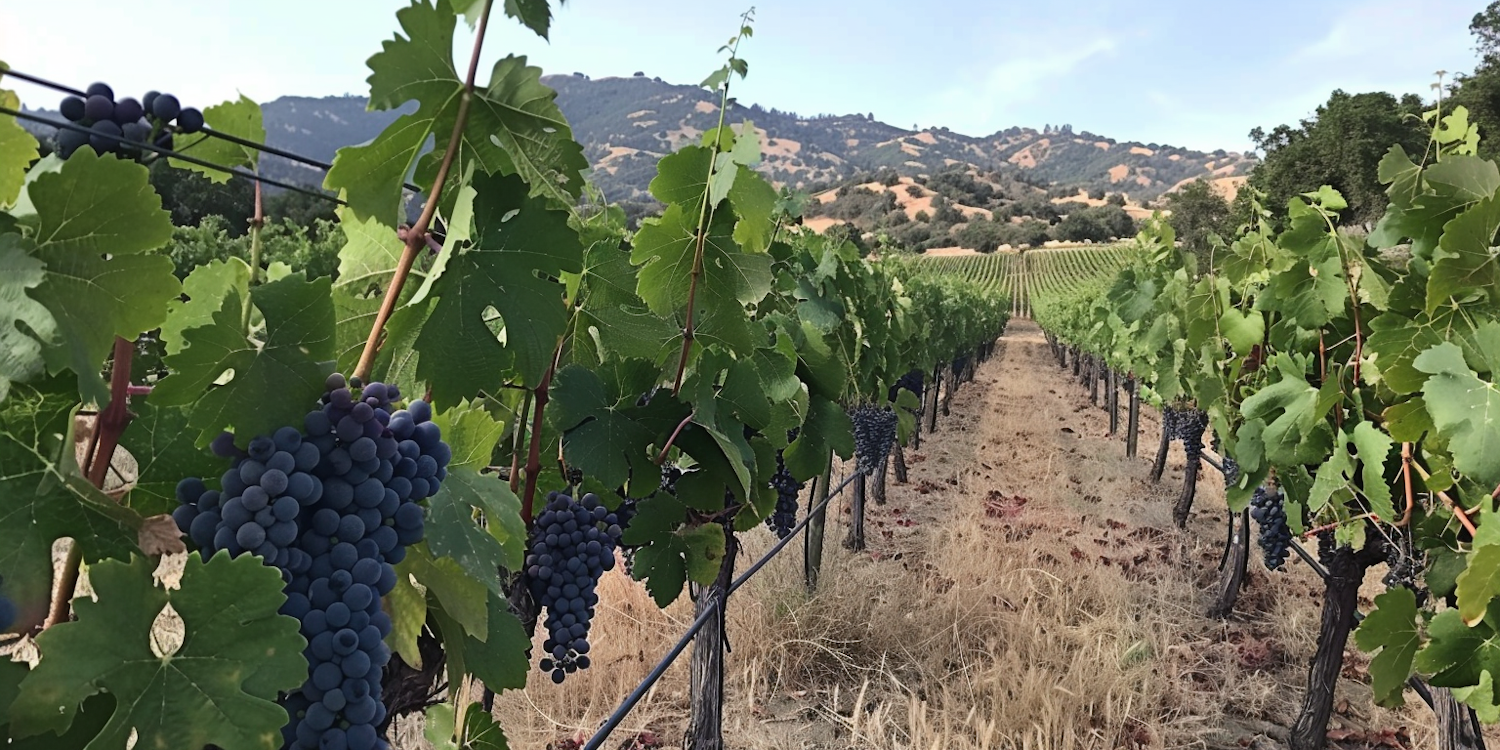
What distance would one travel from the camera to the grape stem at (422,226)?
42.1 inches

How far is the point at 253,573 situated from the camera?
2.56 ft

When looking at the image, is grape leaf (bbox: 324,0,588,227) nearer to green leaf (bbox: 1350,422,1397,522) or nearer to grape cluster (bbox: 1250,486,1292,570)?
green leaf (bbox: 1350,422,1397,522)

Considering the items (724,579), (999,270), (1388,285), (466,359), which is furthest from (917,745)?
(999,270)

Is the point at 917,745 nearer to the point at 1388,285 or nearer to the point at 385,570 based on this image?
the point at 1388,285

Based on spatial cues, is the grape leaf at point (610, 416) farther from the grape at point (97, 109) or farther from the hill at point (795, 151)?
the hill at point (795, 151)

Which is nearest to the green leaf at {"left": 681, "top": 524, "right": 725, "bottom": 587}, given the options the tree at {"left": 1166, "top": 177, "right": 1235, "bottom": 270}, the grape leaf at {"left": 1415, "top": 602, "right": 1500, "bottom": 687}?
the grape leaf at {"left": 1415, "top": 602, "right": 1500, "bottom": 687}

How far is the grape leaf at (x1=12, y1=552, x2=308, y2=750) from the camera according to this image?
740 mm

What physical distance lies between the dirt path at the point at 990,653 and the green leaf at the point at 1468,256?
2546 mm

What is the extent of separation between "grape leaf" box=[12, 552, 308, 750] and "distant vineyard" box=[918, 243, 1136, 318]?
59.3 m

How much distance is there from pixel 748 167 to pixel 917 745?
10.5 feet

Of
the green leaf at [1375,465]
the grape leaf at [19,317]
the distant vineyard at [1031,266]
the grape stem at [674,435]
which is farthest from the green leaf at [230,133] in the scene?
the distant vineyard at [1031,266]

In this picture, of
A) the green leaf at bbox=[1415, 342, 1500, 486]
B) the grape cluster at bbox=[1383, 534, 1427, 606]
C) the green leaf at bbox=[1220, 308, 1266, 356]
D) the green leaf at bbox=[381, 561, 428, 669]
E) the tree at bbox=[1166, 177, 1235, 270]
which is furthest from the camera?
the tree at bbox=[1166, 177, 1235, 270]

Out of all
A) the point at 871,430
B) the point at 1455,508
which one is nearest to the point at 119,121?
the point at 1455,508

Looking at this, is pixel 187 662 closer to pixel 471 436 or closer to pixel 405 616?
pixel 405 616
